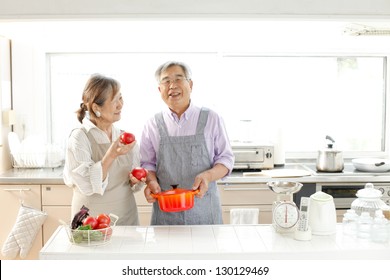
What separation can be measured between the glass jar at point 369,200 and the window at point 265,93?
1894mm

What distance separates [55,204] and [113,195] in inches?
48.5

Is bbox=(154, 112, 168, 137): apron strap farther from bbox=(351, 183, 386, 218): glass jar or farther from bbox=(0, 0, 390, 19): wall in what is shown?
Result: bbox=(351, 183, 386, 218): glass jar

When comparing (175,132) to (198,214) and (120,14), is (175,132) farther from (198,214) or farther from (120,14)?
(120,14)

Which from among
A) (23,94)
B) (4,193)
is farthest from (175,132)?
(23,94)

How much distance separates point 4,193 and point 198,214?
62.7 inches

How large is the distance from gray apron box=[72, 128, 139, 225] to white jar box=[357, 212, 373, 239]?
113 cm

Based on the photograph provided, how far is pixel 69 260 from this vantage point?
85.0 inches

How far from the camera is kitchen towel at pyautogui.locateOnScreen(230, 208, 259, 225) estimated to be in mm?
3812

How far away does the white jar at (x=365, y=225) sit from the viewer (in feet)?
7.65

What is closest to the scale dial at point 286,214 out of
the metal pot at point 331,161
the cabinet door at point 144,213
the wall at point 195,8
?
the wall at point 195,8

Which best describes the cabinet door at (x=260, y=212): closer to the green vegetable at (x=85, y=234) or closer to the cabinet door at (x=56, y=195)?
the cabinet door at (x=56, y=195)

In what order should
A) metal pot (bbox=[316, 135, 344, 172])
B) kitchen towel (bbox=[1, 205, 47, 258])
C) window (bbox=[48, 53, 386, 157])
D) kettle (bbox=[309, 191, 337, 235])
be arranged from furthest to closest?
window (bbox=[48, 53, 386, 157]), metal pot (bbox=[316, 135, 344, 172]), kitchen towel (bbox=[1, 205, 47, 258]), kettle (bbox=[309, 191, 337, 235])

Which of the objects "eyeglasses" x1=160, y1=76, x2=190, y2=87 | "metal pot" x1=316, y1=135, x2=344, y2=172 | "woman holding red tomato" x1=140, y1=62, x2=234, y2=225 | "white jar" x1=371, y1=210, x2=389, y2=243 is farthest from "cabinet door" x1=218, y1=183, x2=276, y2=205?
"white jar" x1=371, y1=210, x2=389, y2=243

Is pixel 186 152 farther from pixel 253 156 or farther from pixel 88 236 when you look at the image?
pixel 253 156
